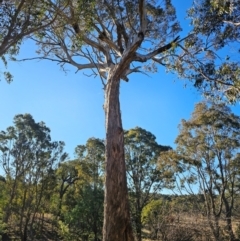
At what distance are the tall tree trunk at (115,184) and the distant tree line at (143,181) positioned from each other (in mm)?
9826

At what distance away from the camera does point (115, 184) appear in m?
4.20

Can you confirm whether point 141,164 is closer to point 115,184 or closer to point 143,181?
point 143,181

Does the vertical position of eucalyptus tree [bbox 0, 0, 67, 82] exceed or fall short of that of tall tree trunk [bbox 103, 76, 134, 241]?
it exceeds it

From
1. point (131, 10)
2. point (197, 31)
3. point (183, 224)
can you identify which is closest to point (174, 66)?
point (197, 31)

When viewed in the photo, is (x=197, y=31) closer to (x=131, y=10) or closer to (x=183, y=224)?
(x=131, y=10)

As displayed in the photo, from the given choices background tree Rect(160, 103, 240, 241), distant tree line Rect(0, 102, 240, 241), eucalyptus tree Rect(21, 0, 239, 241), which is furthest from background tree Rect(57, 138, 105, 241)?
eucalyptus tree Rect(21, 0, 239, 241)

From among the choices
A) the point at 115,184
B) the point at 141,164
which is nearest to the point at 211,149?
the point at 141,164

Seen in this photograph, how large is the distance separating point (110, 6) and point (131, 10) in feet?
1.98

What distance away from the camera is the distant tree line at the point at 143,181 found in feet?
46.8

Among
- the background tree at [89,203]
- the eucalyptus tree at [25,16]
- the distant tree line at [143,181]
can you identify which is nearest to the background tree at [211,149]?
the distant tree line at [143,181]

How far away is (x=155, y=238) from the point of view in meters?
17.3

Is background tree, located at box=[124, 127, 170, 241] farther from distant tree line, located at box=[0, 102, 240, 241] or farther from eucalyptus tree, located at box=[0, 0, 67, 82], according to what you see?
A: eucalyptus tree, located at box=[0, 0, 67, 82]

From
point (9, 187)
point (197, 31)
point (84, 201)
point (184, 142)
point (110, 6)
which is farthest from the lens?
point (9, 187)

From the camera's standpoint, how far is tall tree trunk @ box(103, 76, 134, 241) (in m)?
3.84
